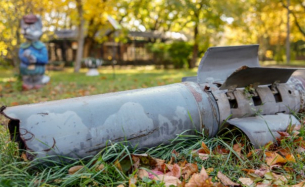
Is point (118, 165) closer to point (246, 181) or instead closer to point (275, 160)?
point (246, 181)

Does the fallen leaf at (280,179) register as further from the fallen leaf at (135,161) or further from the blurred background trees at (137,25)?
the blurred background trees at (137,25)

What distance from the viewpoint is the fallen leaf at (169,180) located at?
1746 mm

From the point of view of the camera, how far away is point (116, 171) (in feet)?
6.16

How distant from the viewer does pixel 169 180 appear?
5.87 ft

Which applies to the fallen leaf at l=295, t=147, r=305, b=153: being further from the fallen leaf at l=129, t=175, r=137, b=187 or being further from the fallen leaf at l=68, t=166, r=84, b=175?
the fallen leaf at l=68, t=166, r=84, b=175

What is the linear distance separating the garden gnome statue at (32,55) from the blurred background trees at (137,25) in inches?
22.0

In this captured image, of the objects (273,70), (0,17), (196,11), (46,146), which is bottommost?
(46,146)

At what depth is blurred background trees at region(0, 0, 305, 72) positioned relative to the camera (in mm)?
10325

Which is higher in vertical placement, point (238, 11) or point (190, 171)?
point (238, 11)

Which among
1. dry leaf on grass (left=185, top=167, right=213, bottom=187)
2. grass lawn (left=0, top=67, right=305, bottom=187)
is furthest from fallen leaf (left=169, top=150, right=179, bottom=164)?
dry leaf on grass (left=185, top=167, right=213, bottom=187)

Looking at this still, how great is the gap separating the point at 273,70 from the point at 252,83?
0.20m

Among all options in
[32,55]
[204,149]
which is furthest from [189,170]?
[32,55]

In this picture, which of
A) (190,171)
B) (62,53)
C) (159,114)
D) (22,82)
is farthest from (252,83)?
(62,53)

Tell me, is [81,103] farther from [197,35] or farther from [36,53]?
[197,35]
